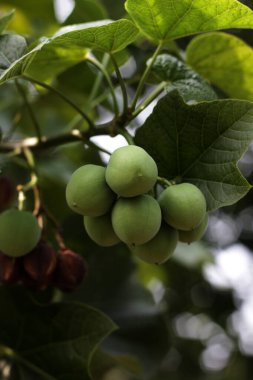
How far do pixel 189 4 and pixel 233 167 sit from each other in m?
0.30

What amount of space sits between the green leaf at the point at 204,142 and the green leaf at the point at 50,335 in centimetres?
44

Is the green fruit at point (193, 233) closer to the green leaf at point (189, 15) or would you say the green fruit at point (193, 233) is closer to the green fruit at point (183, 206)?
the green fruit at point (183, 206)

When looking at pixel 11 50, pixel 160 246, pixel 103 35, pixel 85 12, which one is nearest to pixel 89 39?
pixel 103 35

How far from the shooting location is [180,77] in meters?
1.30

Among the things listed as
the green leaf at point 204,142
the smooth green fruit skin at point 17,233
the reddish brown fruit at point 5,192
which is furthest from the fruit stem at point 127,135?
the reddish brown fruit at point 5,192

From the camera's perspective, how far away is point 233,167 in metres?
1.07

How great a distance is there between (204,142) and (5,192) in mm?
702

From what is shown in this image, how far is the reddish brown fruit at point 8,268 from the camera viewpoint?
126cm

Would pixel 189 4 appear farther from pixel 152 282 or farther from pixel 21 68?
pixel 152 282

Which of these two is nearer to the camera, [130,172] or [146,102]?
[130,172]

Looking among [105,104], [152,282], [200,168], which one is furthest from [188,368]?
[200,168]

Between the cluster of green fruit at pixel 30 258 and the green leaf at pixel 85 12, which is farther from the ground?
the green leaf at pixel 85 12

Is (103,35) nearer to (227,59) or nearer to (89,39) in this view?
(89,39)

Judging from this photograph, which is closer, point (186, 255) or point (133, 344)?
point (133, 344)
